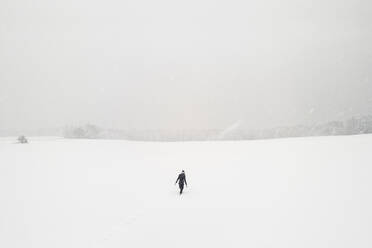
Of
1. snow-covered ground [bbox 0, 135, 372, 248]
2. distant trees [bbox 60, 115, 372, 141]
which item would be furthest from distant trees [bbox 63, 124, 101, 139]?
snow-covered ground [bbox 0, 135, 372, 248]

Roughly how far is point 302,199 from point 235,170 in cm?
677

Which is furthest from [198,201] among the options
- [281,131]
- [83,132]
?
[281,131]

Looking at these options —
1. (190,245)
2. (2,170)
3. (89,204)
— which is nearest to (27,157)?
(2,170)

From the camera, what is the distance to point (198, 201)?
45.9 ft

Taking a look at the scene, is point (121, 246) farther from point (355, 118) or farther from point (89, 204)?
point (355, 118)

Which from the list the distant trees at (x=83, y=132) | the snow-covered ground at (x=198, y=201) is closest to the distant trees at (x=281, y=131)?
the distant trees at (x=83, y=132)

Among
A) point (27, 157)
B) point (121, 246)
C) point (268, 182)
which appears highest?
point (27, 157)

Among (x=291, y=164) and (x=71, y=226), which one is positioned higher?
(x=291, y=164)

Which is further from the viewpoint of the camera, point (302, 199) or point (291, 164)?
point (291, 164)

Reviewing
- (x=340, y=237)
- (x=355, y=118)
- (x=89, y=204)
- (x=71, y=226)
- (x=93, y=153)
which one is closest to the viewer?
(x=340, y=237)

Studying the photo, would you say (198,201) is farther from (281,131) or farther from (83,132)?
(281,131)

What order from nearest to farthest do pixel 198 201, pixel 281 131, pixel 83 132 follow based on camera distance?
pixel 198 201
pixel 83 132
pixel 281 131

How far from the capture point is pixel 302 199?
13.0 meters

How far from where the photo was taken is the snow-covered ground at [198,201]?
10.4 meters
